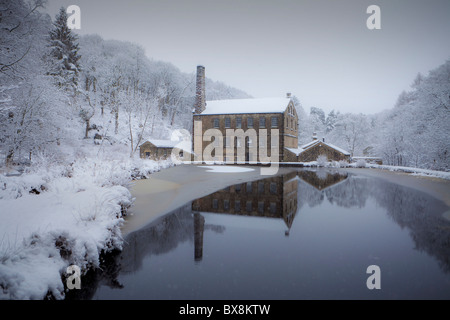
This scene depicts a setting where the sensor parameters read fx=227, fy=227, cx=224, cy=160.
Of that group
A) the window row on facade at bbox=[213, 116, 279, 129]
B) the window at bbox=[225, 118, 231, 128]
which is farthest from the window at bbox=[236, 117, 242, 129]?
the window at bbox=[225, 118, 231, 128]

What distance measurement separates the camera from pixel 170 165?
29078 mm

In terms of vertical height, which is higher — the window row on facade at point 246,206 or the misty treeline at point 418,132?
the misty treeline at point 418,132

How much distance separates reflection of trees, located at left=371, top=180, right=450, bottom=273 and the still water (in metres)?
0.03

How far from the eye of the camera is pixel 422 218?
7.68m

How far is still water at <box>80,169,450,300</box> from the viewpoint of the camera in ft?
12.2

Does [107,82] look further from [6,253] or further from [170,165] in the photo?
[6,253]

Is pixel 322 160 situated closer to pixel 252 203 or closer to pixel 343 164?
pixel 343 164

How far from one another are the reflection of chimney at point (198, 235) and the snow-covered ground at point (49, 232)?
178 centimetres

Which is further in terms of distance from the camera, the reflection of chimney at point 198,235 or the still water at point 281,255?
the reflection of chimney at point 198,235

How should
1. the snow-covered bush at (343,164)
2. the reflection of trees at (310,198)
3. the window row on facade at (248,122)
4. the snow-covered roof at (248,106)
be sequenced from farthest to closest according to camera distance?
the snow-covered roof at (248,106) < the window row on facade at (248,122) < the snow-covered bush at (343,164) < the reflection of trees at (310,198)

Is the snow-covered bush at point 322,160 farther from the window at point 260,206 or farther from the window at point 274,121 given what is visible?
the window at point 260,206

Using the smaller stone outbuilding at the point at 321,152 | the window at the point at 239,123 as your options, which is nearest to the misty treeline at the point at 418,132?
the smaller stone outbuilding at the point at 321,152

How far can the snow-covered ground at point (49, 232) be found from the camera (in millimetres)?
3256
